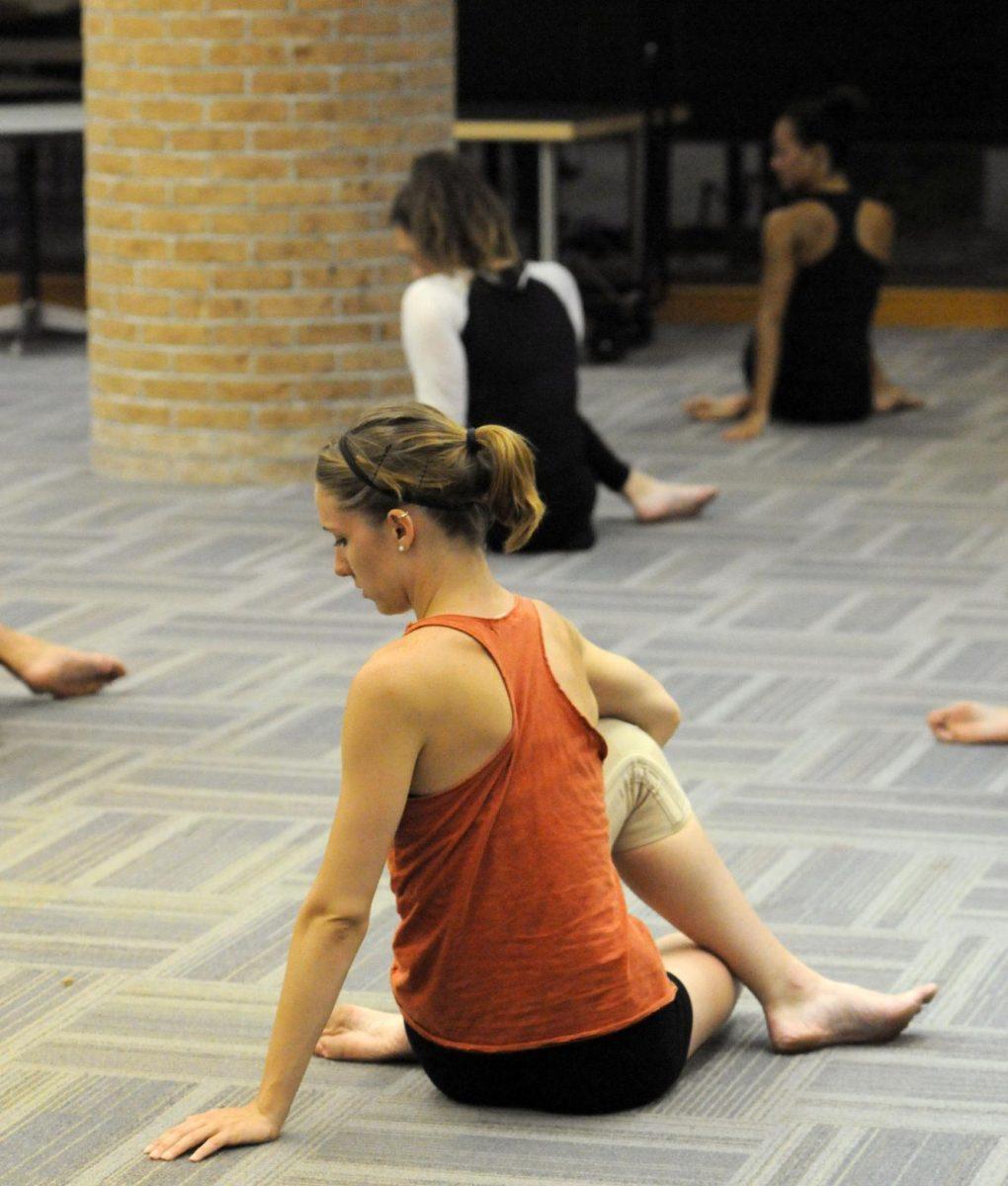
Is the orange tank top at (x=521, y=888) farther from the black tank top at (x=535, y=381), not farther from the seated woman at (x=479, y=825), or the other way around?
the black tank top at (x=535, y=381)

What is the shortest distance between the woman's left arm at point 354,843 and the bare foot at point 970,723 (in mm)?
1949

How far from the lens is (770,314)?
289 inches

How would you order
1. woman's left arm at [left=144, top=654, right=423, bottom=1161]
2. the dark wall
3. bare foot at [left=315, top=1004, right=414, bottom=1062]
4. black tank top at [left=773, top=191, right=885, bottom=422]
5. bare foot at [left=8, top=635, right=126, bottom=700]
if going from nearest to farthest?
woman's left arm at [left=144, top=654, right=423, bottom=1161]
bare foot at [left=315, top=1004, right=414, bottom=1062]
bare foot at [left=8, top=635, right=126, bottom=700]
black tank top at [left=773, top=191, right=885, bottom=422]
the dark wall

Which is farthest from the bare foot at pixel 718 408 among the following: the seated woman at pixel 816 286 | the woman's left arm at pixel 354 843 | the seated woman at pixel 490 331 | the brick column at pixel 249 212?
the woman's left arm at pixel 354 843

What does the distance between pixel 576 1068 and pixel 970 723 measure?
67.9 inches

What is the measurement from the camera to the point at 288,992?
2.46m

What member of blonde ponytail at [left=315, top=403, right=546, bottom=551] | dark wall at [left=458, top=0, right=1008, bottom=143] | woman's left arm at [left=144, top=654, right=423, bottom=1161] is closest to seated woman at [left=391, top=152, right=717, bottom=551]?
blonde ponytail at [left=315, top=403, right=546, bottom=551]

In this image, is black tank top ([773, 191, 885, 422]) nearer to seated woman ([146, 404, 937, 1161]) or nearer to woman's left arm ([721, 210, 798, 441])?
woman's left arm ([721, 210, 798, 441])

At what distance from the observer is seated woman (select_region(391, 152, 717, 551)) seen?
557 centimetres

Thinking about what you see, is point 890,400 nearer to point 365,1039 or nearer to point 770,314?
point 770,314

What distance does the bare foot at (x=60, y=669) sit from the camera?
14.7ft

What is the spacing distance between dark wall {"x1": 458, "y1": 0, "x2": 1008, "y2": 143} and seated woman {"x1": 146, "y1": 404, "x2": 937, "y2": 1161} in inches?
295

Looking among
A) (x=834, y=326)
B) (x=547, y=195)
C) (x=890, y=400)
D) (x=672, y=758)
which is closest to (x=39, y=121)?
(x=547, y=195)

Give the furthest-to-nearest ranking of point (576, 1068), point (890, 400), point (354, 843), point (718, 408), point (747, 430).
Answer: point (890, 400), point (718, 408), point (747, 430), point (576, 1068), point (354, 843)
